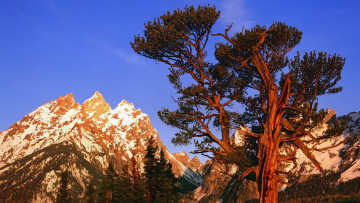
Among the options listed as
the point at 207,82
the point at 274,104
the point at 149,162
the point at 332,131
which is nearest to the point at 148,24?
the point at 207,82

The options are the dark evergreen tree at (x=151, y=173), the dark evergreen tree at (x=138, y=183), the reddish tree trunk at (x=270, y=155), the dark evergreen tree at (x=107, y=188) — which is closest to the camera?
the reddish tree trunk at (x=270, y=155)

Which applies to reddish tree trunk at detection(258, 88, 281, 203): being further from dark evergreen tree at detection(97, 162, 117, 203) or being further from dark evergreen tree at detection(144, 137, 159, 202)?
dark evergreen tree at detection(97, 162, 117, 203)

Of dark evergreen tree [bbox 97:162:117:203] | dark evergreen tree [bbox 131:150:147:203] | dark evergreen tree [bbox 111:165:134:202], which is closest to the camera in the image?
dark evergreen tree [bbox 131:150:147:203]

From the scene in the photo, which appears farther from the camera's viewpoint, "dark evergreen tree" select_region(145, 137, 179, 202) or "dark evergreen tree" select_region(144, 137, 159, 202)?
"dark evergreen tree" select_region(144, 137, 159, 202)

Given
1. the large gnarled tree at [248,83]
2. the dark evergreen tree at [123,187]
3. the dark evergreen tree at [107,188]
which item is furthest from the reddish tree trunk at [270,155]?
the dark evergreen tree at [107,188]

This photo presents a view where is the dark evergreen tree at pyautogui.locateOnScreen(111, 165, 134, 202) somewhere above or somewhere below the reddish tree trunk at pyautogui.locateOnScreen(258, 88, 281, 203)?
above

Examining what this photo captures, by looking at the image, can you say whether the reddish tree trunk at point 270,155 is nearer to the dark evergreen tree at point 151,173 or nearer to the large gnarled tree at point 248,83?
the large gnarled tree at point 248,83

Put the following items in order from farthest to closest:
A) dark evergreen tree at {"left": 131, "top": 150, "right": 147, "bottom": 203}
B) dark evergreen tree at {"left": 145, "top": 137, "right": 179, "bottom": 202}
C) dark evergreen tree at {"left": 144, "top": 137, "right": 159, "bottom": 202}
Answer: dark evergreen tree at {"left": 144, "top": 137, "right": 159, "bottom": 202} < dark evergreen tree at {"left": 145, "top": 137, "right": 179, "bottom": 202} < dark evergreen tree at {"left": 131, "top": 150, "right": 147, "bottom": 203}

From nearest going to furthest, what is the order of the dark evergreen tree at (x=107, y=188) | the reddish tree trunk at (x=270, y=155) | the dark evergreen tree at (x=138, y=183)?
the reddish tree trunk at (x=270, y=155)
the dark evergreen tree at (x=138, y=183)
the dark evergreen tree at (x=107, y=188)

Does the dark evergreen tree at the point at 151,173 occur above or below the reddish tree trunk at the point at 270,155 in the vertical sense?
above

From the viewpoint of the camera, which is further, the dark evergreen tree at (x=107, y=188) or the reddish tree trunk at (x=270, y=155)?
the dark evergreen tree at (x=107, y=188)

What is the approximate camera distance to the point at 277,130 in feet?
70.8

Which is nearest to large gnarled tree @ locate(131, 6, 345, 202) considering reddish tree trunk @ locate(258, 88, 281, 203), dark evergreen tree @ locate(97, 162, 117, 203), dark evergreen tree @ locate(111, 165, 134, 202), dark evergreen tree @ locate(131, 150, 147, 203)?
reddish tree trunk @ locate(258, 88, 281, 203)

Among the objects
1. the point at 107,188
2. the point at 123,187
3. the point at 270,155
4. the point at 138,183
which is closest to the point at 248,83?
the point at 270,155
